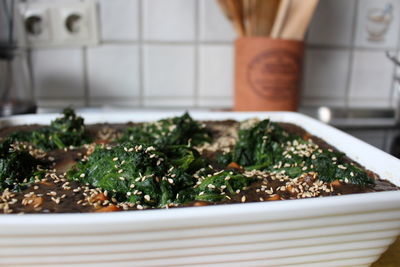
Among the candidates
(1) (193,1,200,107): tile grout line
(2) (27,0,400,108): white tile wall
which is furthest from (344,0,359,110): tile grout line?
(1) (193,1,200,107): tile grout line

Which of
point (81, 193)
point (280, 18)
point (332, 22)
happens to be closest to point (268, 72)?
point (280, 18)

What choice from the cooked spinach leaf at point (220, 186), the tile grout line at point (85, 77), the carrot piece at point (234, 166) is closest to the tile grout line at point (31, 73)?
the tile grout line at point (85, 77)

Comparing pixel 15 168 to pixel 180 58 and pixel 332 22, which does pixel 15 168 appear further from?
pixel 332 22

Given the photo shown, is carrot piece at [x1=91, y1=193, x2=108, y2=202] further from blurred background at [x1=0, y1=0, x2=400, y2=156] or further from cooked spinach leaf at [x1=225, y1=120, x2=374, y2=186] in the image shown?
blurred background at [x1=0, y1=0, x2=400, y2=156]

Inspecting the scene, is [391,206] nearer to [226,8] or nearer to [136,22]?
[226,8]

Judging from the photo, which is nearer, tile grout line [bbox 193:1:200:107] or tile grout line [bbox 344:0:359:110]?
tile grout line [bbox 193:1:200:107]

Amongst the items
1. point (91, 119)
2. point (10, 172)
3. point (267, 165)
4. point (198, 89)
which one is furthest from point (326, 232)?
point (198, 89)

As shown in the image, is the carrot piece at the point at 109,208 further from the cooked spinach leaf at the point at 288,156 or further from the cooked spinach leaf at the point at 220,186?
the cooked spinach leaf at the point at 288,156
